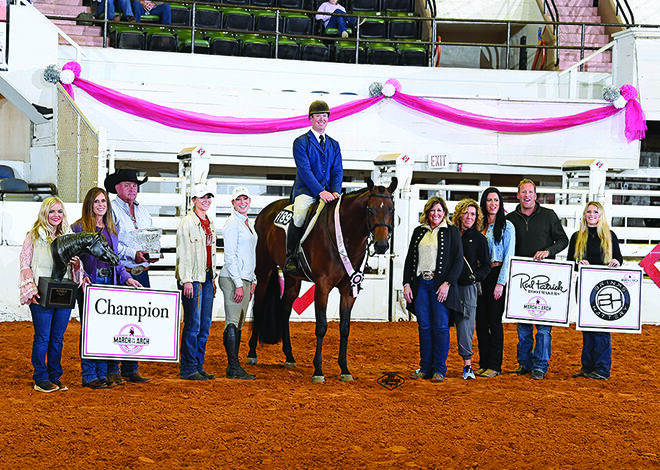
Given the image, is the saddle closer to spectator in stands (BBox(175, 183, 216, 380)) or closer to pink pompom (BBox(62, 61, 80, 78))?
spectator in stands (BBox(175, 183, 216, 380))

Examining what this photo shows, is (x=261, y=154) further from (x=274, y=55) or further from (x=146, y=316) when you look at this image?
(x=146, y=316)

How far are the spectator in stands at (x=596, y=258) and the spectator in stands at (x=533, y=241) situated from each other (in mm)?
204

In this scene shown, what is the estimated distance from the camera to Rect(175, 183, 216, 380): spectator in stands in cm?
698

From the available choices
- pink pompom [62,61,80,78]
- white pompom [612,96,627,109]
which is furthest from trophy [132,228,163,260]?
white pompom [612,96,627,109]

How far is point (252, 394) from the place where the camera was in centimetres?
664

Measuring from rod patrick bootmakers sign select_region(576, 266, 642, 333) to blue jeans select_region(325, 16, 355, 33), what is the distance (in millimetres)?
9492

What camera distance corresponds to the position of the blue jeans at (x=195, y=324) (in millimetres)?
7043

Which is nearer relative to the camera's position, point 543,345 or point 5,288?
point 543,345

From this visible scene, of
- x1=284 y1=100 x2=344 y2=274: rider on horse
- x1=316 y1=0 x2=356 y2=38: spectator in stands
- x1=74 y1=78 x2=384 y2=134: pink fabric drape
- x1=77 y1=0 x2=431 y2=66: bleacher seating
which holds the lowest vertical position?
x1=284 y1=100 x2=344 y2=274: rider on horse

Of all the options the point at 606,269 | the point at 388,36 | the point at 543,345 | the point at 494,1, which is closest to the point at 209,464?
the point at 543,345

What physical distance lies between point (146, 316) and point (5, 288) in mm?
4265

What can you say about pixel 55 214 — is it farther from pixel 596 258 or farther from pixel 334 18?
pixel 334 18

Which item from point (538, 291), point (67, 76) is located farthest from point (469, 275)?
point (67, 76)

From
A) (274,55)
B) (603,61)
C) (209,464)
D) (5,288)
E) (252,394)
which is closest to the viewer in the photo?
(209,464)
